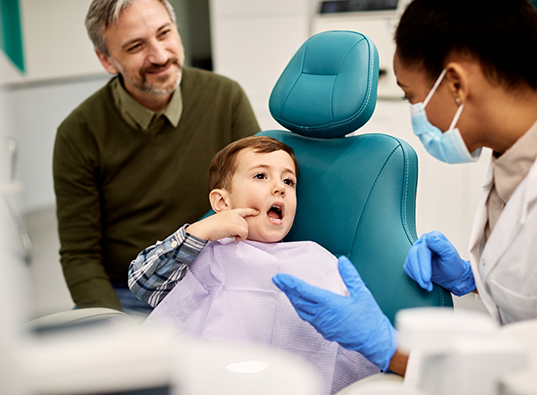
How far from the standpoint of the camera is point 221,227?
1.32m

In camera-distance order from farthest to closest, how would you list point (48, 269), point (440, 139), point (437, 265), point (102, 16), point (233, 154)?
point (48, 269) → point (102, 16) → point (233, 154) → point (437, 265) → point (440, 139)

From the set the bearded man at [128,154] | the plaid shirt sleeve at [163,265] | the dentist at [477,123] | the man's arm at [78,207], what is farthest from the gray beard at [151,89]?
the dentist at [477,123]

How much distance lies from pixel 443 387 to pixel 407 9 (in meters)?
0.84

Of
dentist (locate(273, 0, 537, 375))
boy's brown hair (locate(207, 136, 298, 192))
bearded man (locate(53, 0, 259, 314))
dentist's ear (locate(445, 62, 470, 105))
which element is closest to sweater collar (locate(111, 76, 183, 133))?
bearded man (locate(53, 0, 259, 314))

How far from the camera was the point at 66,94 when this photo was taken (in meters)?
4.51

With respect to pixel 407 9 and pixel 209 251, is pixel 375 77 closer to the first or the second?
pixel 407 9

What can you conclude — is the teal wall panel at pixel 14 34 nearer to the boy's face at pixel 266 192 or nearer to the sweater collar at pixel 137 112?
the sweater collar at pixel 137 112

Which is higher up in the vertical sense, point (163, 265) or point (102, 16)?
point (102, 16)

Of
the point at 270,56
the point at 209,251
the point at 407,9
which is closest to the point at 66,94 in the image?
the point at 270,56

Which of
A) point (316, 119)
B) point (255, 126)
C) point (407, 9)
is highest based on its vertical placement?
point (407, 9)

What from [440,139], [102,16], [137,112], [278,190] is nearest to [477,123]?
[440,139]

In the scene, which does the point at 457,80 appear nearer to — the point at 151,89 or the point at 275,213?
the point at 275,213

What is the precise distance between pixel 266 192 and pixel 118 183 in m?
0.69

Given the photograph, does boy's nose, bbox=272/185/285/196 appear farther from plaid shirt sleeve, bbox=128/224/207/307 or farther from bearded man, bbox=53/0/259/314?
bearded man, bbox=53/0/259/314
